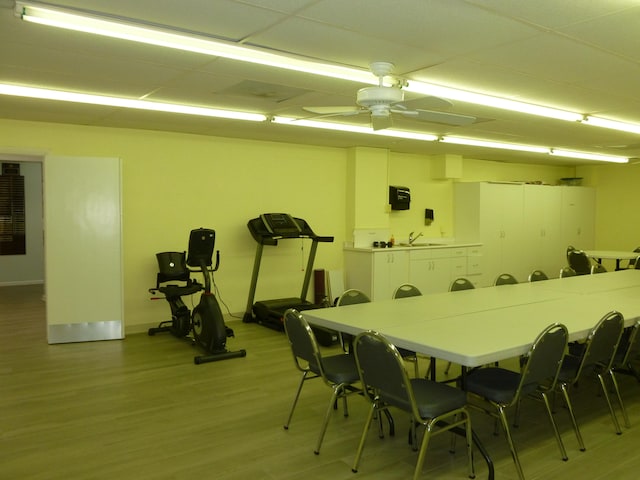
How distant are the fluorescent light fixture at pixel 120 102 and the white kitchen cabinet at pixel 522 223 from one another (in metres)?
5.07

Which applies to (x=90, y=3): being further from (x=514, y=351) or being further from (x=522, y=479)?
(x=522, y=479)

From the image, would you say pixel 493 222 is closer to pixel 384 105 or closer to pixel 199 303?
pixel 199 303

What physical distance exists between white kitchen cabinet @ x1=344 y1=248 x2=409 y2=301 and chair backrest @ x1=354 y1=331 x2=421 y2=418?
15.7 ft

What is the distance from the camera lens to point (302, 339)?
135 inches

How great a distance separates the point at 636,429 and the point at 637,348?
2.32 feet

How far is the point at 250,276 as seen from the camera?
746cm

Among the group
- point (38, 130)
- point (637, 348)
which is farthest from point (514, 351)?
point (38, 130)

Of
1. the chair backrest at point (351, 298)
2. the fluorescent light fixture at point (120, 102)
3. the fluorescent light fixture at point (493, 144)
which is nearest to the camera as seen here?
the chair backrest at point (351, 298)

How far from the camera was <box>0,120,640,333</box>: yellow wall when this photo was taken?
6.50 metres

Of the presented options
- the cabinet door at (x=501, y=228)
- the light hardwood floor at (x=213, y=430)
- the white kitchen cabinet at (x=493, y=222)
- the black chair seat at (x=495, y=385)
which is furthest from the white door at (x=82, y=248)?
the cabinet door at (x=501, y=228)

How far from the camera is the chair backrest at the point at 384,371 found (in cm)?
275

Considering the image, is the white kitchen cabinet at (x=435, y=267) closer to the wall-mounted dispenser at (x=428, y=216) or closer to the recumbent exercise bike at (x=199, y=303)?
the wall-mounted dispenser at (x=428, y=216)

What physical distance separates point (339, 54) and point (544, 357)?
89.8 inches

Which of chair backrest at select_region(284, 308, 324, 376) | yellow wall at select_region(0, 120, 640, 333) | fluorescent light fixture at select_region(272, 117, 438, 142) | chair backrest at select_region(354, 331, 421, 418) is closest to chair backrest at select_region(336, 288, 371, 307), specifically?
chair backrest at select_region(284, 308, 324, 376)
